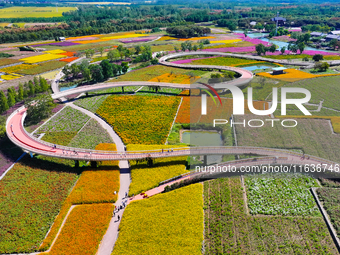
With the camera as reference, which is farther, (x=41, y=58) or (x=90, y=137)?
(x=41, y=58)

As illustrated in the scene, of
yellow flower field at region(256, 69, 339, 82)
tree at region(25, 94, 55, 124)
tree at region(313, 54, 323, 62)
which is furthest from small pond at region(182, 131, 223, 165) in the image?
tree at region(313, 54, 323, 62)

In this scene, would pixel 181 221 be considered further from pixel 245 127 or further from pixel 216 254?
pixel 245 127

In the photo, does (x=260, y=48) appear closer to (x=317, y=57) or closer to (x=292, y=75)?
(x=317, y=57)

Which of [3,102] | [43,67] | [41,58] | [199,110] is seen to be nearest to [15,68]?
[43,67]

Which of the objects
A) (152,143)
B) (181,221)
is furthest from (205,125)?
(181,221)

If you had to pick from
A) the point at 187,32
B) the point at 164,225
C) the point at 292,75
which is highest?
the point at 187,32

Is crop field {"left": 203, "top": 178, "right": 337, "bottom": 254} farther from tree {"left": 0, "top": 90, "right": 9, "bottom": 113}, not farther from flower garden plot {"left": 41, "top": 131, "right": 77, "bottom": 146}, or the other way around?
tree {"left": 0, "top": 90, "right": 9, "bottom": 113}
